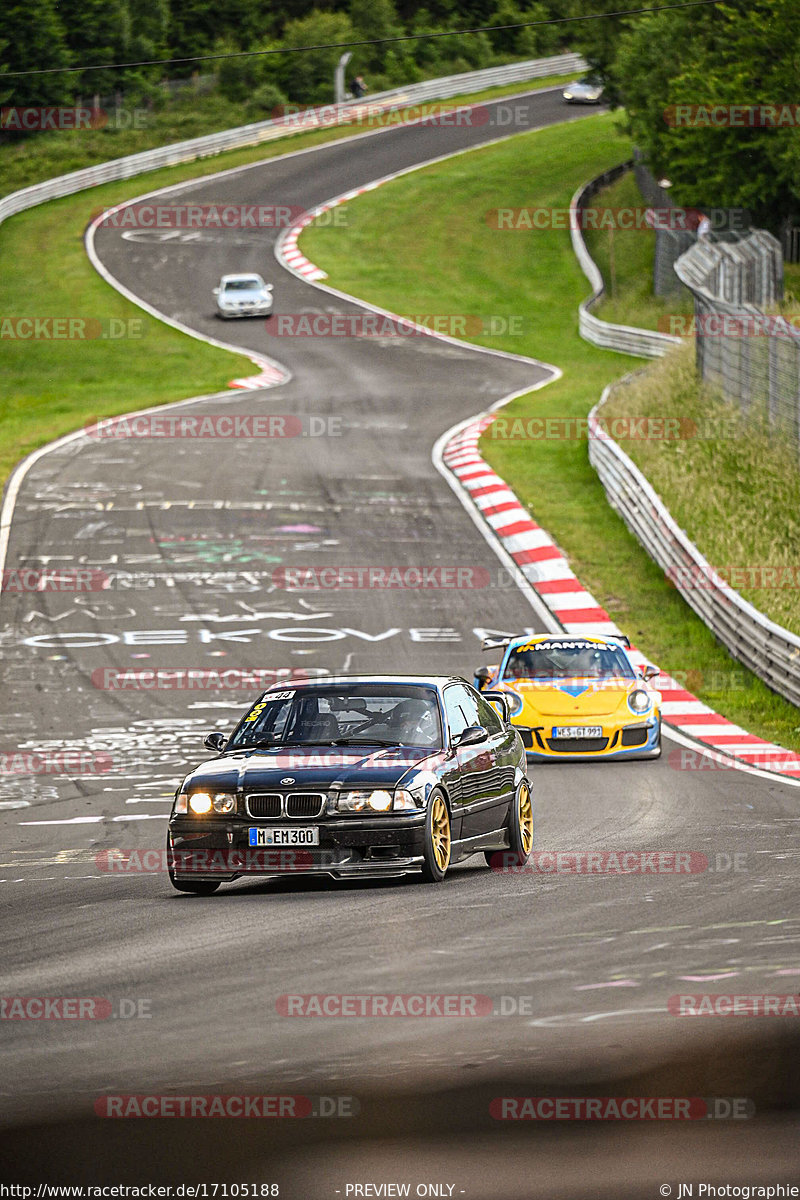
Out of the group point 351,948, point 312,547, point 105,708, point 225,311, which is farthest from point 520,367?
point 351,948

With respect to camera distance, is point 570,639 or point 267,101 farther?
point 267,101

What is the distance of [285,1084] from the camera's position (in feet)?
20.0

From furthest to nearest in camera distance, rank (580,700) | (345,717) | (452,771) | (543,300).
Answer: (543,300) < (580,700) < (345,717) < (452,771)

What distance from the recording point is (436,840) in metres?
10.4

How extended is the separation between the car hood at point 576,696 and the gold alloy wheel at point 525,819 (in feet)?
17.1

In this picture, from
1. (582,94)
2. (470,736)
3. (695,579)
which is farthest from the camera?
(582,94)

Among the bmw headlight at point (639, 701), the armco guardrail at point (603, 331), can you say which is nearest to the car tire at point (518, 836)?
the bmw headlight at point (639, 701)

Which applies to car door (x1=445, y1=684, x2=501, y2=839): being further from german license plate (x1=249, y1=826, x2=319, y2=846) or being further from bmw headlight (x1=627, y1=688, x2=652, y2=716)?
bmw headlight (x1=627, y1=688, x2=652, y2=716)

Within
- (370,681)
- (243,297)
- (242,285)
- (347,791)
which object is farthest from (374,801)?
(242,285)

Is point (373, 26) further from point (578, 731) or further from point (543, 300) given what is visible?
point (578, 731)

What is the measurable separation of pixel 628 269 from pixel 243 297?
51.4 ft

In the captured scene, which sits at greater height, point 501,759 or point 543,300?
point 501,759

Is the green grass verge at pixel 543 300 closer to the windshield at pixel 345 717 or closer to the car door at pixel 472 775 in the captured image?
the car door at pixel 472 775

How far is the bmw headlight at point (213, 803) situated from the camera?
10203 mm
